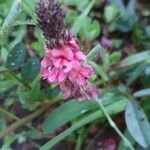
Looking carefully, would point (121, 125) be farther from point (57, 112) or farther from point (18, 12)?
point (18, 12)

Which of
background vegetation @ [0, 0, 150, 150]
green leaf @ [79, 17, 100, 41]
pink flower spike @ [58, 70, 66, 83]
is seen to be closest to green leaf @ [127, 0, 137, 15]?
background vegetation @ [0, 0, 150, 150]

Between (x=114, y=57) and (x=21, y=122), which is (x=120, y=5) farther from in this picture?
(x=21, y=122)

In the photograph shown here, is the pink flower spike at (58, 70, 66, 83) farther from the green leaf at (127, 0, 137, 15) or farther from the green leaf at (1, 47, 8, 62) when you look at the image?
the green leaf at (127, 0, 137, 15)

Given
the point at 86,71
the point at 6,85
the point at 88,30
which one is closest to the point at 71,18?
the point at 88,30

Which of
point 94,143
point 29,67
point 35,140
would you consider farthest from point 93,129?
point 29,67

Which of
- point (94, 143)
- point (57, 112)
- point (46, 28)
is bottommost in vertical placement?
point (94, 143)

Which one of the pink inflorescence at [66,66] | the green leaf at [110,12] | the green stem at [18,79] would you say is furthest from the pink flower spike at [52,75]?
the green leaf at [110,12]
